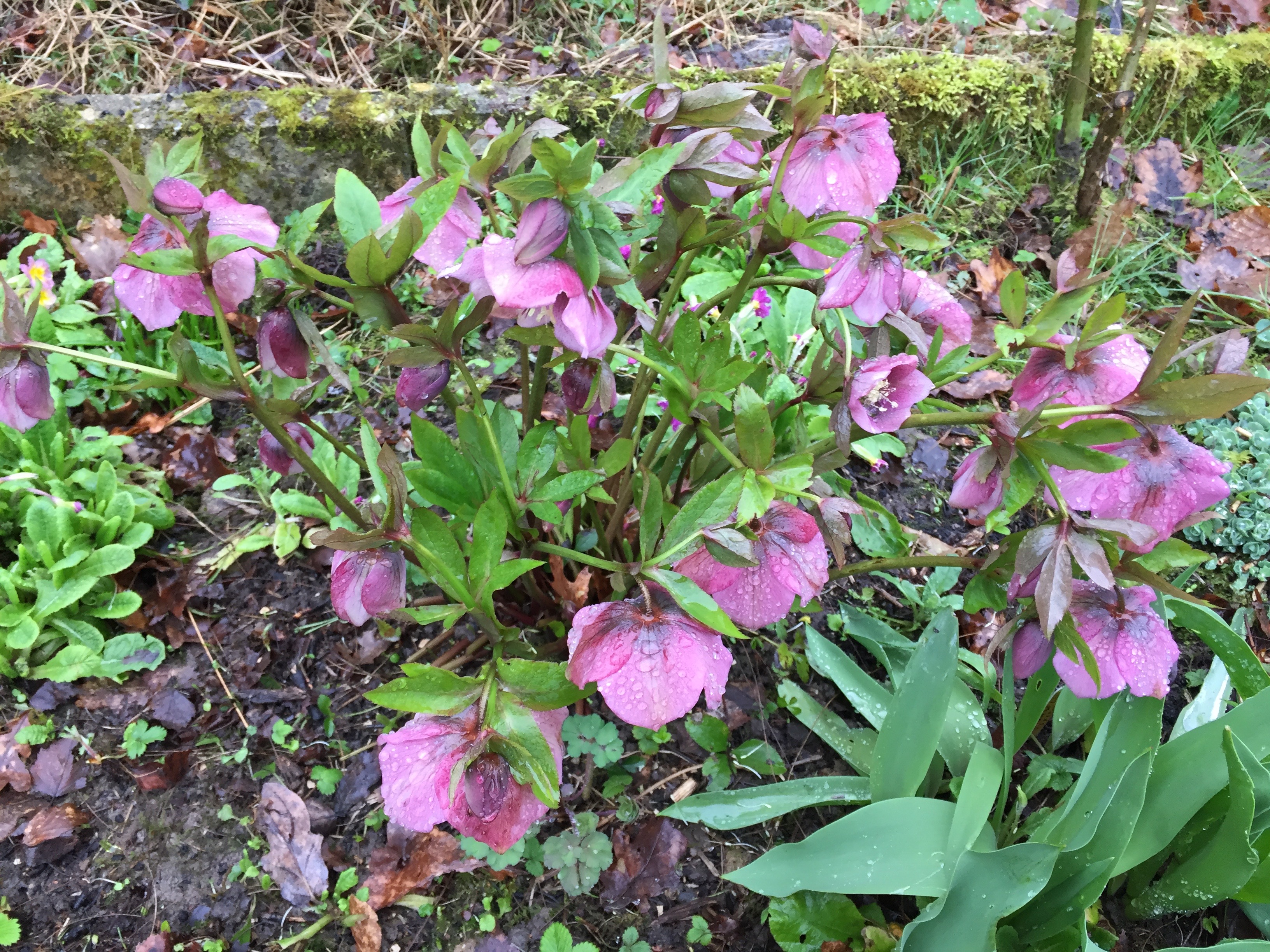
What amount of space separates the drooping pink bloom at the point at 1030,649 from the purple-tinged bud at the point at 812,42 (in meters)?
0.69

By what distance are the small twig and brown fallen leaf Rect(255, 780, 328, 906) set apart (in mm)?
161

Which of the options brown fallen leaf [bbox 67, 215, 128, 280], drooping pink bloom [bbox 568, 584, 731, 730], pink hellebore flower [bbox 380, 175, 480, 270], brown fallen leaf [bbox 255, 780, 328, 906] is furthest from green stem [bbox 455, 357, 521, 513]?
brown fallen leaf [bbox 67, 215, 128, 280]

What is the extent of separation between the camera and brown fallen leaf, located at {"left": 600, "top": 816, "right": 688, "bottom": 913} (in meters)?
1.27

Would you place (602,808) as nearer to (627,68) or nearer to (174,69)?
(627,68)

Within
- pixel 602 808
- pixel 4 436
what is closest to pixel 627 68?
pixel 4 436

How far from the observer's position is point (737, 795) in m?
1.24

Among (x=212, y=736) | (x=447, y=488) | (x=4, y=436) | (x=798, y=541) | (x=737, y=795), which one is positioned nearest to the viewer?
(x=798, y=541)

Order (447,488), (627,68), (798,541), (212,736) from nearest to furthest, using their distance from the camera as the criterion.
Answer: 1. (798,541)
2. (447,488)
3. (212,736)
4. (627,68)

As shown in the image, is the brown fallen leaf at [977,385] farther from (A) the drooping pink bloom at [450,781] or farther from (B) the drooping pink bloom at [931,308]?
(A) the drooping pink bloom at [450,781]

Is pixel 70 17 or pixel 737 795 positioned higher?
pixel 70 17

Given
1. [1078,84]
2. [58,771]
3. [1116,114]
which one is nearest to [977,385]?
[1116,114]

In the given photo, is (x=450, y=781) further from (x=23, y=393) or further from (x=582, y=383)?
(x=23, y=393)

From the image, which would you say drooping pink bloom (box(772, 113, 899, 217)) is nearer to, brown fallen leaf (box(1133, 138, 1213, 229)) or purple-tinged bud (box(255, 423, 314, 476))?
purple-tinged bud (box(255, 423, 314, 476))

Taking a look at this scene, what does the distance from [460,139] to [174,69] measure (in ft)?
7.55
